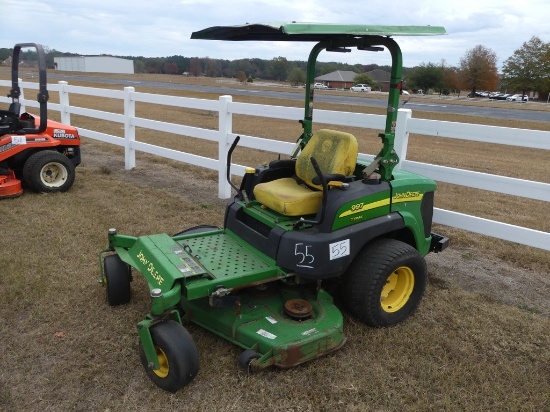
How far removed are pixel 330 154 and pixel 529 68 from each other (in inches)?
2951

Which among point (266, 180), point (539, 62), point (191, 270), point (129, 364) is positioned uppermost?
point (539, 62)

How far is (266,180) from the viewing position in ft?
13.7

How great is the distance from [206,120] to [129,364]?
53.2ft

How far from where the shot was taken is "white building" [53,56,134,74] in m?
98.7

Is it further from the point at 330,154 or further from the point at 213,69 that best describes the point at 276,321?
the point at 213,69

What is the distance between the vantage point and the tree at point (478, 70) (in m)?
68.0

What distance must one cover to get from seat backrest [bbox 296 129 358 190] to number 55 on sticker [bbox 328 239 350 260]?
0.50 meters

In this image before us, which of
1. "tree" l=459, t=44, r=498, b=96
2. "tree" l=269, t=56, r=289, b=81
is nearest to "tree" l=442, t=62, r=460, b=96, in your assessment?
"tree" l=459, t=44, r=498, b=96

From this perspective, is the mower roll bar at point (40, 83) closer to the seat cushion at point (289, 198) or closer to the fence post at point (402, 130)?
the seat cushion at point (289, 198)

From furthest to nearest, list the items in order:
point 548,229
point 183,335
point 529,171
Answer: point 529,171 → point 548,229 → point 183,335

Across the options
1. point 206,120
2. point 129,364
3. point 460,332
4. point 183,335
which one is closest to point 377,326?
point 460,332

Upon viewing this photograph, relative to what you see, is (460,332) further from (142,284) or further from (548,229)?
(548,229)

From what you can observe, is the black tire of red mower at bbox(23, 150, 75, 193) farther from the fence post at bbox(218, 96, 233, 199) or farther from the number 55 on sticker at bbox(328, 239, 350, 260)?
the number 55 on sticker at bbox(328, 239, 350, 260)

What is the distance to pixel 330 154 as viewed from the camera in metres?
3.70
